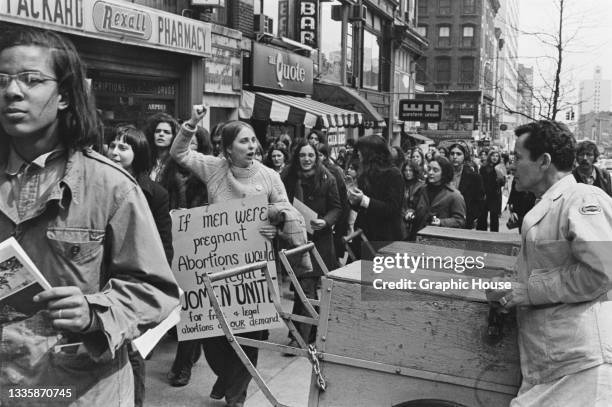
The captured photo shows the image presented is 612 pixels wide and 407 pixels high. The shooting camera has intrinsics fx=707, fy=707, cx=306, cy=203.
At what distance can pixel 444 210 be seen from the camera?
706 centimetres

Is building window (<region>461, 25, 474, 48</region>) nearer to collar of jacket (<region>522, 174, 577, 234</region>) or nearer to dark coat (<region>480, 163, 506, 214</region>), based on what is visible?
dark coat (<region>480, 163, 506, 214</region>)

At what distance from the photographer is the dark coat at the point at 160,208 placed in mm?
4602

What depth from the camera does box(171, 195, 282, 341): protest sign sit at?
489 centimetres

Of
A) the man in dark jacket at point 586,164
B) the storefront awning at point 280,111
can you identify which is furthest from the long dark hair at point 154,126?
the storefront awning at point 280,111

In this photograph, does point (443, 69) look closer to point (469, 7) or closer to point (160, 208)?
point (469, 7)

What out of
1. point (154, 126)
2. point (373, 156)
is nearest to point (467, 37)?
point (373, 156)

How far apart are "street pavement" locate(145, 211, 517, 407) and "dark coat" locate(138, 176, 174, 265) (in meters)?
1.20

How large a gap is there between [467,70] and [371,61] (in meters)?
51.2

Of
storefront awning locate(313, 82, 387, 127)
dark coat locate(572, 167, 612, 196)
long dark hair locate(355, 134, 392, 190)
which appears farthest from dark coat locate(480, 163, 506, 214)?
storefront awning locate(313, 82, 387, 127)

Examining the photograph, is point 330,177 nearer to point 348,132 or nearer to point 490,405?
point 490,405

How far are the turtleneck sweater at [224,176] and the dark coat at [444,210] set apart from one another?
216 cm

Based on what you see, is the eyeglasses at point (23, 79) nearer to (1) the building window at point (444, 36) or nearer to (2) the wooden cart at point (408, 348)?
(2) the wooden cart at point (408, 348)

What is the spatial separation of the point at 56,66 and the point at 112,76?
33.1ft

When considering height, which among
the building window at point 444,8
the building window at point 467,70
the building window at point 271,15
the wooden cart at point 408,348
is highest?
the building window at point 444,8
